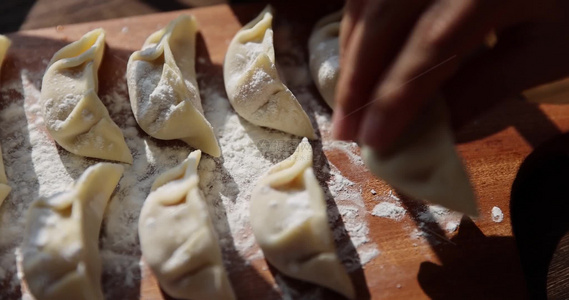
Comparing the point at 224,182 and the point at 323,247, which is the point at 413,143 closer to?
the point at 323,247

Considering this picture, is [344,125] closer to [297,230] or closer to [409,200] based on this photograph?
[297,230]

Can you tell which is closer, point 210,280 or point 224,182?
point 210,280

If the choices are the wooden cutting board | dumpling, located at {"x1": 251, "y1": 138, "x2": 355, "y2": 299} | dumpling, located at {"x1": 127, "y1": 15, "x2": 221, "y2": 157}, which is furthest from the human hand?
dumpling, located at {"x1": 127, "y1": 15, "x2": 221, "y2": 157}

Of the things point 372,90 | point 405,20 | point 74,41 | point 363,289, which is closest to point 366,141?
point 372,90

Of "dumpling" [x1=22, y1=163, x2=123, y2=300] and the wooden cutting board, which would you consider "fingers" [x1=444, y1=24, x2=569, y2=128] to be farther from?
"dumpling" [x1=22, y1=163, x2=123, y2=300]

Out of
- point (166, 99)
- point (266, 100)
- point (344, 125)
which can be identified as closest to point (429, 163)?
point (344, 125)
